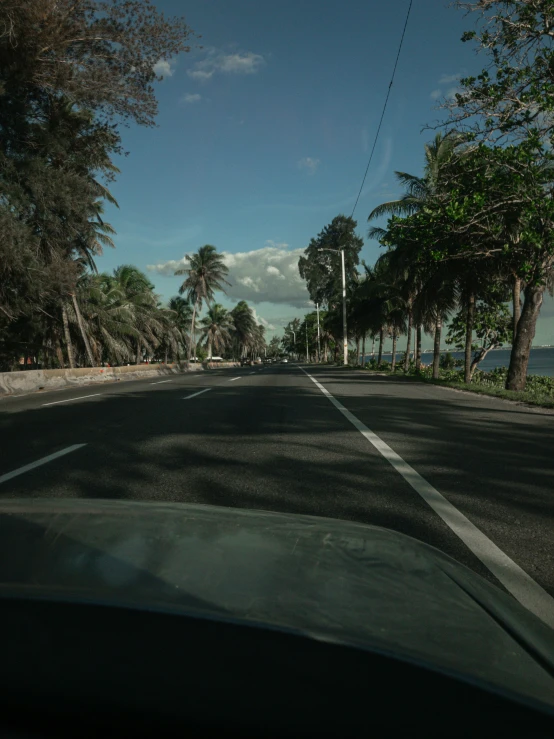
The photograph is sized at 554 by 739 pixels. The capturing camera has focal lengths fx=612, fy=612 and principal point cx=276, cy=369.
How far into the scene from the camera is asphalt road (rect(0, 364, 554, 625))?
4.19 meters

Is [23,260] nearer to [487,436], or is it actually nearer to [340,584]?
[487,436]

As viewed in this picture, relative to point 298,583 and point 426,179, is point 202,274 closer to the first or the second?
point 426,179

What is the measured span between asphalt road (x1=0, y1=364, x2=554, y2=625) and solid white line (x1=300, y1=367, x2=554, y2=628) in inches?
0.6

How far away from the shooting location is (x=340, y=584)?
1.77 m

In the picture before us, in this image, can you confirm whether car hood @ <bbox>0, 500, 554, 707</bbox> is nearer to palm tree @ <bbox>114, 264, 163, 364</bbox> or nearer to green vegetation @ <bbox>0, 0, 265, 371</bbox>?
green vegetation @ <bbox>0, 0, 265, 371</bbox>

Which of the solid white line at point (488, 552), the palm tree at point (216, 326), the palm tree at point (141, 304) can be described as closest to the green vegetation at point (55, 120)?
the solid white line at point (488, 552)

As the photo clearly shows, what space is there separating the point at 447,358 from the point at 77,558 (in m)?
52.4

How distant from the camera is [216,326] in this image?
9088 centimetres

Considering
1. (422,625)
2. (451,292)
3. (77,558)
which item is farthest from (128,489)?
(451,292)

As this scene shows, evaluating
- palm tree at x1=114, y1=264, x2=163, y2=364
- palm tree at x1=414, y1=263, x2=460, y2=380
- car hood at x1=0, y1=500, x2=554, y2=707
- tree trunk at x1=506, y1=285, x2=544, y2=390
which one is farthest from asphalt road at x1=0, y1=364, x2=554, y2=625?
palm tree at x1=114, y1=264, x2=163, y2=364

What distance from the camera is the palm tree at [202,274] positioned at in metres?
65.1

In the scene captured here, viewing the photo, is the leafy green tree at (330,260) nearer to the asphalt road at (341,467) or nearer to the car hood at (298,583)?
the asphalt road at (341,467)

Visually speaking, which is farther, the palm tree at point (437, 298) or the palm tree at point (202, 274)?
the palm tree at point (202, 274)

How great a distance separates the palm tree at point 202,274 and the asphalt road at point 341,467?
53956 millimetres
